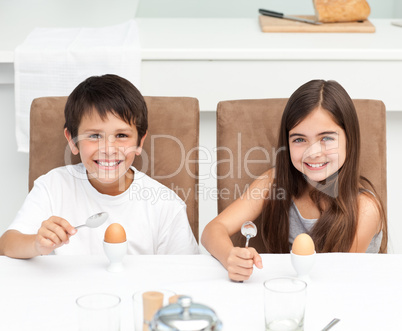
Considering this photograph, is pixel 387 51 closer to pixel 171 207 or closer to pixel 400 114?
pixel 400 114

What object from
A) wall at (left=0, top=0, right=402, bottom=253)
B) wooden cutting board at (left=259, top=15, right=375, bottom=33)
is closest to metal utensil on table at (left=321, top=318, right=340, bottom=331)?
wall at (left=0, top=0, right=402, bottom=253)

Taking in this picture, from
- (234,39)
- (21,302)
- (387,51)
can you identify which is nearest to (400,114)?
(387,51)

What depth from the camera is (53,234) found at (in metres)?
1.08

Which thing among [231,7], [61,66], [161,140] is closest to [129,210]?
[161,140]

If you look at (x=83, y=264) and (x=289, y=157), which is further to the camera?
(x=289, y=157)

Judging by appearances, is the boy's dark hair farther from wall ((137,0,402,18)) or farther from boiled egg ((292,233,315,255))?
wall ((137,0,402,18))

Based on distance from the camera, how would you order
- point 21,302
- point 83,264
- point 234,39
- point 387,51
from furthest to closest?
point 234,39
point 387,51
point 83,264
point 21,302

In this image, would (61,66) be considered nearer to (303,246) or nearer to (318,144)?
(318,144)

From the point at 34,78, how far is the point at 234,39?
696 mm

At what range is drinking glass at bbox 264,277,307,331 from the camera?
2.68 ft

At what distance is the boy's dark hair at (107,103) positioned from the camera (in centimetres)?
141

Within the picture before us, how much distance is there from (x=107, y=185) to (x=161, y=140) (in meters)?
0.18

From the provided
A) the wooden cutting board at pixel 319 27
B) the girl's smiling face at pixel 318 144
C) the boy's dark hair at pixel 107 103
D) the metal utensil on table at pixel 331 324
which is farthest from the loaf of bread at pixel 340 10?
the metal utensil on table at pixel 331 324

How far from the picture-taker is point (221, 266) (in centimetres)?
111
